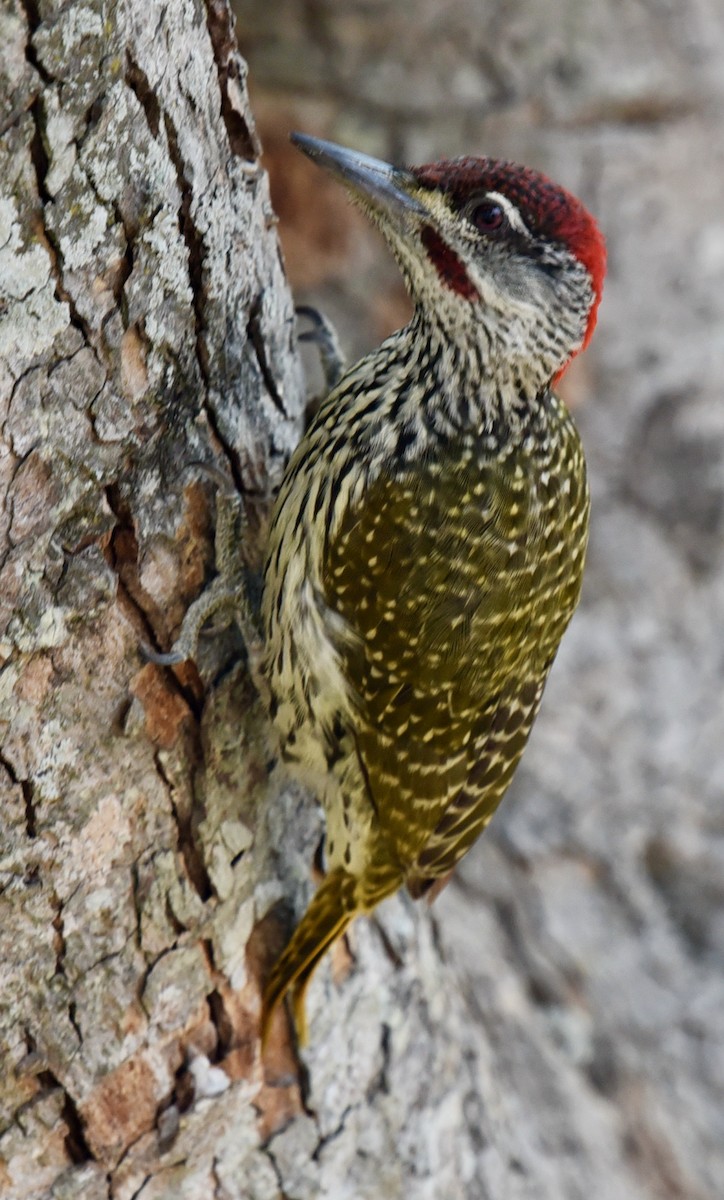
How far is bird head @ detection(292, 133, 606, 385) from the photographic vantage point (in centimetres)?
209

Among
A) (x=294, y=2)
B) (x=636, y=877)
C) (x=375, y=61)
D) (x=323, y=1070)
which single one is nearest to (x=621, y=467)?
(x=636, y=877)

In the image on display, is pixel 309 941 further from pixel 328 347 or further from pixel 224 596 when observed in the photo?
pixel 328 347

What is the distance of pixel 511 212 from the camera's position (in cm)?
210

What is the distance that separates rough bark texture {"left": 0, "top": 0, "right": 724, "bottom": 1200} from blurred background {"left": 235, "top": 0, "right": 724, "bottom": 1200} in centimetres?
1

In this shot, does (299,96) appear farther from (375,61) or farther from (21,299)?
(21,299)

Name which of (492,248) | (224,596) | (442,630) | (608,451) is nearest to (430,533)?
(442,630)

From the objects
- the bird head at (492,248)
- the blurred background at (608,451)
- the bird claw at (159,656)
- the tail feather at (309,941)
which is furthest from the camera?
the blurred background at (608,451)

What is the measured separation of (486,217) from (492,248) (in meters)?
0.06

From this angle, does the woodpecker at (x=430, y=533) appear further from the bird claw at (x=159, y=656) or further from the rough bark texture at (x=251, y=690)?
the bird claw at (x=159, y=656)

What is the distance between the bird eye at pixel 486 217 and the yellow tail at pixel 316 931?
1205 mm

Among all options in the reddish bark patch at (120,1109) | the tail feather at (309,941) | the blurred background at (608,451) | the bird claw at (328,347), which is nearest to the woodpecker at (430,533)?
the tail feather at (309,941)

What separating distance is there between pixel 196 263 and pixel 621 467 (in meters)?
2.23

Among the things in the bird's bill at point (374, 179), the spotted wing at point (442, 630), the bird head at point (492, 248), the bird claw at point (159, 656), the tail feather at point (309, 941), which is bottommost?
the tail feather at point (309, 941)

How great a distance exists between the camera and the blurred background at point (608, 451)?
3.34 metres
